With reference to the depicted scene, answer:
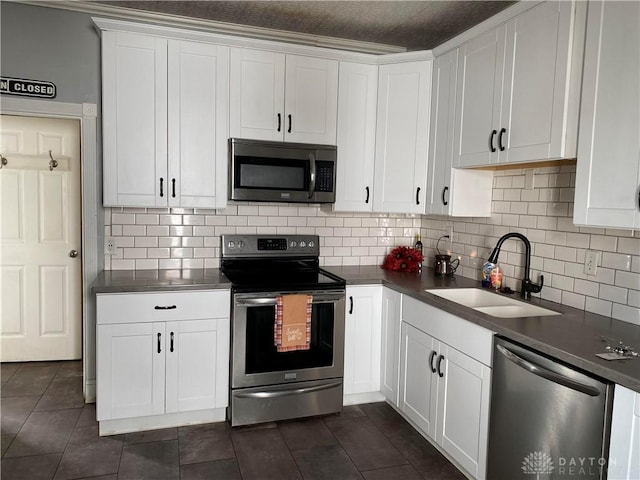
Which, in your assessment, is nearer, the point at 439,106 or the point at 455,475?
the point at 455,475

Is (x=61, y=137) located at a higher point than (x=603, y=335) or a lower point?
higher

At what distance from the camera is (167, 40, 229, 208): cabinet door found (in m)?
2.99

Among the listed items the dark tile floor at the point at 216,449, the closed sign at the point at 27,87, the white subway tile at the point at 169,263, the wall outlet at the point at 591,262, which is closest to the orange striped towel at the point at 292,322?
the dark tile floor at the point at 216,449

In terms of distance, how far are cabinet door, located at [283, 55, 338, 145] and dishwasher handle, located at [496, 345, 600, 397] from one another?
1900 millimetres

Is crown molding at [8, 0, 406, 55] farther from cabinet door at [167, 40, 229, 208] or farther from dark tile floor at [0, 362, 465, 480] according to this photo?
dark tile floor at [0, 362, 465, 480]

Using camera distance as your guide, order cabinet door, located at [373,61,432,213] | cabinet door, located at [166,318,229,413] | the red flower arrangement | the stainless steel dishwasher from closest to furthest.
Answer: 1. the stainless steel dishwasher
2. cabinet door, located at [166,318,229,413]
3. cabinet door, located at [373,61,432,213]
4. the red flower arrangement

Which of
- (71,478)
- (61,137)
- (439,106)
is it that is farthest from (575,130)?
(61,137)

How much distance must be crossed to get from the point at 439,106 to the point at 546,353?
191 centimetres

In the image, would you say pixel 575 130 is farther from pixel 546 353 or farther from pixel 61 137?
pixel 61 137

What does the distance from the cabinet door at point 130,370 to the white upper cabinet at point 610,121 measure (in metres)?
2.34

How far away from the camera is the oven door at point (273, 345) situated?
286cm

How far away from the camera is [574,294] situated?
2461 mm

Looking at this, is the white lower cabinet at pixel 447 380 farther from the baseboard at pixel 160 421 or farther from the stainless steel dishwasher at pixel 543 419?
the baseboard at pixel 160 421

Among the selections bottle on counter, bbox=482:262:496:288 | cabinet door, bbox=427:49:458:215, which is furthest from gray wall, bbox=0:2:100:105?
bottle on counter, bbox=482:262:496:288
